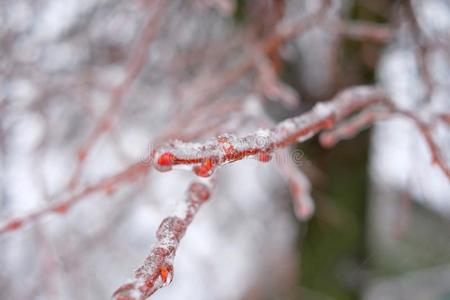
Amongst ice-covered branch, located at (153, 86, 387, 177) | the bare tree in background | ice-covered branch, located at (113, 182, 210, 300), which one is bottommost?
ice-covered branch, located at (113, 182, 210, 300)

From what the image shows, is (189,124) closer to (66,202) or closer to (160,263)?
(66,202)

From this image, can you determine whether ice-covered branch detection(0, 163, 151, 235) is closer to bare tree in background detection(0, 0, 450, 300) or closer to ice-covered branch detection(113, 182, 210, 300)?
bare tree in background detection(0, 0, 450, 300)

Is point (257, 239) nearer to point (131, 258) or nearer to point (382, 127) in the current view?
point (131, 258)

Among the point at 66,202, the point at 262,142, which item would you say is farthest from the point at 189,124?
the point at 262,142

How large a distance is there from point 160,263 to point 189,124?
0.82 meters

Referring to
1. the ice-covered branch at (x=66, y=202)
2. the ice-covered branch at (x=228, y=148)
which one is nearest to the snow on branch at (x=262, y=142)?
the ice-covered branch at (x=228, y=148)

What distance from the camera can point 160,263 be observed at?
622 millimetres

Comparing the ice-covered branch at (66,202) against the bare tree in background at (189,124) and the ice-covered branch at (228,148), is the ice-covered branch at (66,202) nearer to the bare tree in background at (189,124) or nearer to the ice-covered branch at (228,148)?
the bare tree in background at (189,124)

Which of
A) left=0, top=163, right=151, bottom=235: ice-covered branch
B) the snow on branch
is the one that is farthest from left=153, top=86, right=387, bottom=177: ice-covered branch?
left=0, top=163, right=151, bottom=235: ice-covered branch

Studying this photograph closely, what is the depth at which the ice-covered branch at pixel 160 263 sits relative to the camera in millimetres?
568

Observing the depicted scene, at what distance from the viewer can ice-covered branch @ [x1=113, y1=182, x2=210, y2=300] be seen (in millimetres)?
568

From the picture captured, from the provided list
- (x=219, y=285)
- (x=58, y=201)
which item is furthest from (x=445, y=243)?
(x=58, y=201)

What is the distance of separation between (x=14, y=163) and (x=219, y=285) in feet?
6.64

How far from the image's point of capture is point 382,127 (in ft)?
11.9
